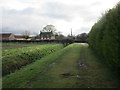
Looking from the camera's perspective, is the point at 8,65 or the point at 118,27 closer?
the point at 118,27

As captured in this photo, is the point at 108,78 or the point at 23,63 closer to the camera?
the point at 108,78

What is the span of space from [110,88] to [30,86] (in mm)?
3293

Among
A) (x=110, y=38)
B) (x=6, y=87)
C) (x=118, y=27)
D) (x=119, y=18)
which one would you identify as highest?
(x=119, y=18)

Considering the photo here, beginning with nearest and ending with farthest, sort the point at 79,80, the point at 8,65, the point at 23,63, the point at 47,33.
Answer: the point at 79,80
the point at 8,65
the point at 23,63
the point at 47,33

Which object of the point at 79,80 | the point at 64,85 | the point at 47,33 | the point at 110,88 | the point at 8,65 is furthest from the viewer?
the point at 47,33

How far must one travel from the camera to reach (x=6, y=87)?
605cm

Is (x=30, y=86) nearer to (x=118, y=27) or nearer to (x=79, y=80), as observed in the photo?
(x=79, y=80)

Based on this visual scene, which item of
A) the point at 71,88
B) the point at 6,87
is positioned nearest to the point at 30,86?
the point at 6,87

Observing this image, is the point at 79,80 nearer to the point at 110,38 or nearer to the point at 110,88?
the point at 110,88

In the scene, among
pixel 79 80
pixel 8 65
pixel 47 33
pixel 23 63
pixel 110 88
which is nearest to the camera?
pixel 110 88

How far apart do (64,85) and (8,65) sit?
5613 millimetres

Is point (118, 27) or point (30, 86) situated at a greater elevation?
point (118, 27)

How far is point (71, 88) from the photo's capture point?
5.48 metres

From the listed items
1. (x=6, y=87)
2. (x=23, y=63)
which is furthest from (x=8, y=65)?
(x=6, y=87)
